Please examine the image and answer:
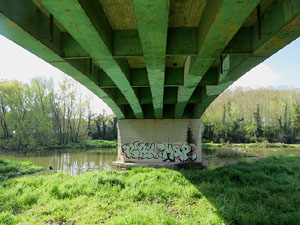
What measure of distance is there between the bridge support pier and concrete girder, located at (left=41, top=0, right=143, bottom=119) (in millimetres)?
8935

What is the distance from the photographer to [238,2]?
2.92 metres

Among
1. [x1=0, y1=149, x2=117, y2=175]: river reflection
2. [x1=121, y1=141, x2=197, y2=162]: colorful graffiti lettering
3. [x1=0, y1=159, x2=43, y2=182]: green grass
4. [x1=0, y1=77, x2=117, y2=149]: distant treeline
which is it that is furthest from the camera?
[x1=0, y1=77, x2=117, y2=149]: distant treeline

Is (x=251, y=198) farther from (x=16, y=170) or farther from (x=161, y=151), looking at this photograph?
(x=16, y=170)

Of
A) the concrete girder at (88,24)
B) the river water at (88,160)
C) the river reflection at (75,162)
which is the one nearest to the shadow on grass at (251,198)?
the concrete girder at (88,24)

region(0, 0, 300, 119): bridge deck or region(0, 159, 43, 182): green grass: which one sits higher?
region(0, 0, 300, 119): bridge deck

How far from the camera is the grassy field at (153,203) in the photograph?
476cm

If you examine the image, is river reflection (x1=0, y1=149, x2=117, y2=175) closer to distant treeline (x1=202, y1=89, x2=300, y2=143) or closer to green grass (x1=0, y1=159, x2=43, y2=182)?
green grass (x1=0, y1=159, x2=43, y2=182)

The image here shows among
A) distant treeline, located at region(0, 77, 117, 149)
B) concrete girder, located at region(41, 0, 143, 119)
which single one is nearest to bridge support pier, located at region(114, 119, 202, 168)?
concrete girder, located at region(41, 0, 143, 119)

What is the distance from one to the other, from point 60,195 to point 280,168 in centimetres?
1158

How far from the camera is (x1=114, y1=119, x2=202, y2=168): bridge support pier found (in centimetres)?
1384

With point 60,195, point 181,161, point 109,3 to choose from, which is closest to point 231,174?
point 181,161

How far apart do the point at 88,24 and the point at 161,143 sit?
37.3 feet

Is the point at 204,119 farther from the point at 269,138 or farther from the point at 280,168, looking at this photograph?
the point at 280,168

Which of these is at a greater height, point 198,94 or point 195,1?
point 195,1
